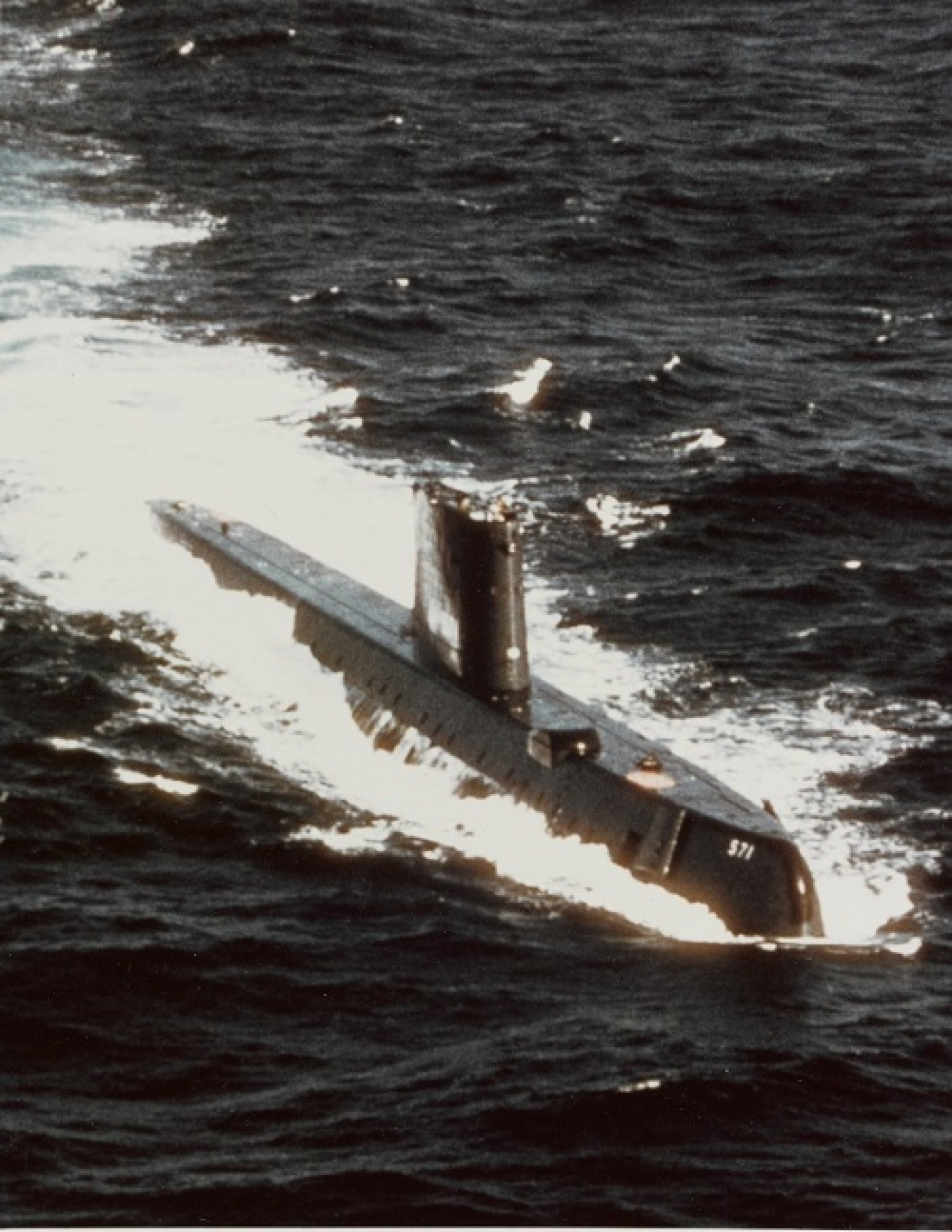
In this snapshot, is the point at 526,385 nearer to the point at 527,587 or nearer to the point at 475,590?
the point at 527,587

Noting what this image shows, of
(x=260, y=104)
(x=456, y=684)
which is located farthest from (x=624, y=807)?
(x=260, y=104)

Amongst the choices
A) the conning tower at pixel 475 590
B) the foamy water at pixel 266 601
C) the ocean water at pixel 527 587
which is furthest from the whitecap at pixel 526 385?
the conning tower at pixel 475 590

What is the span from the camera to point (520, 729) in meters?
29.8

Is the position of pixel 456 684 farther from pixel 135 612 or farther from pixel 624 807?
pixel 135 612

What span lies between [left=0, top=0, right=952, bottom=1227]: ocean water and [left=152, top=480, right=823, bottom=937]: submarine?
0.47 metres

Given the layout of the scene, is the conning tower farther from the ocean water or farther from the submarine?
the ocean water

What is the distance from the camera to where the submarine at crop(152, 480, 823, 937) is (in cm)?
2638

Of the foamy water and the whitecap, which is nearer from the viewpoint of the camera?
the foamy water

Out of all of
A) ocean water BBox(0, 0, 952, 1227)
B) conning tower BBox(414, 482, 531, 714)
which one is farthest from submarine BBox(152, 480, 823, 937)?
ocean water BBox(0, 0, 952, 1227)

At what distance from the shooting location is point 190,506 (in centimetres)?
4041

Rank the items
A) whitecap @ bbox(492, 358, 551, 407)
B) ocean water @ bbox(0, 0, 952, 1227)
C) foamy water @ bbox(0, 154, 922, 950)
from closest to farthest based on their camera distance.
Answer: ocean water @ bbox(0, 0, 952, 1227) → foamy water @ bbox(0, 154, 922, 950) → whitecap @ bbox(492, 358, 551, 407)

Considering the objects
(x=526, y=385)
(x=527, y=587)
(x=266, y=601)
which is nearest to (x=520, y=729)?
(x=527, y=587)

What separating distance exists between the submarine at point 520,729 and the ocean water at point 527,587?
1.54 ft

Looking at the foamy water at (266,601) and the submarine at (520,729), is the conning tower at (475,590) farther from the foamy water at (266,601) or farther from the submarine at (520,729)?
the foamy water at (266,601)
